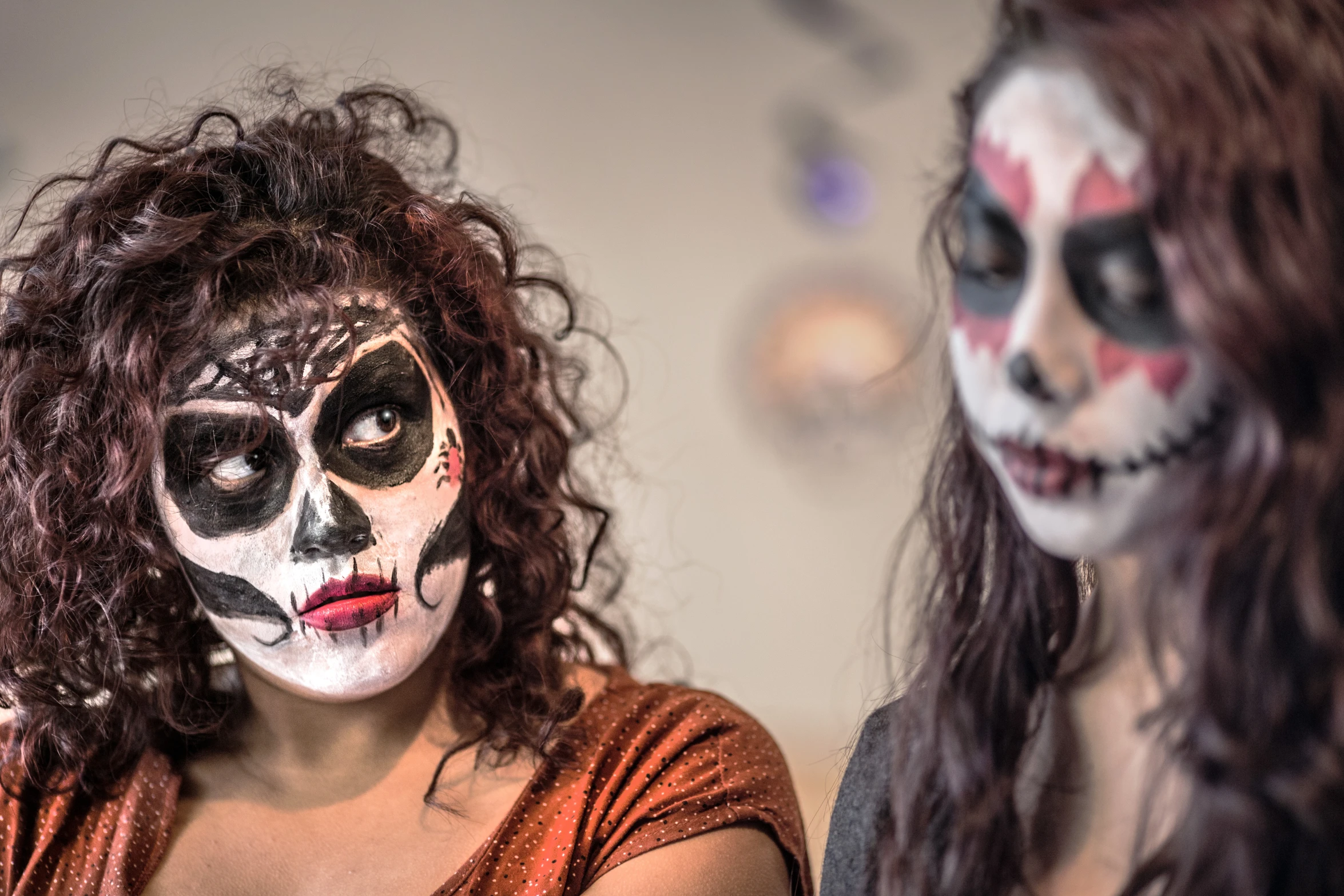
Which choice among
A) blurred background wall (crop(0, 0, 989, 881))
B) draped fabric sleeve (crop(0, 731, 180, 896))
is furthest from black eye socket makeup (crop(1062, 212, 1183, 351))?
blurred background wall (crop(0, 0, 989, 881))

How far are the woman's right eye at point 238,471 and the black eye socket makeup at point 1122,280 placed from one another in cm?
68

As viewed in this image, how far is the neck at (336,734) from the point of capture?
3.78 ft

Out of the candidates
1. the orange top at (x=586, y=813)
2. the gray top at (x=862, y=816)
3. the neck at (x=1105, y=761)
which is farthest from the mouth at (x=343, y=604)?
the neck at (x=1105, y=761)

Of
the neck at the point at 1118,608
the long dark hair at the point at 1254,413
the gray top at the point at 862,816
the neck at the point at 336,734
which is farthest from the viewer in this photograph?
the neck at the point at 336,734

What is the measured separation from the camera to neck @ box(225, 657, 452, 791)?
1152mm

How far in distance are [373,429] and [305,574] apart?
5.1 inches

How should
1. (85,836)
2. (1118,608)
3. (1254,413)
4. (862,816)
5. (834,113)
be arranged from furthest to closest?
(834,113) → (85,836) → (862,816) → (1118,608) → (1254,413)

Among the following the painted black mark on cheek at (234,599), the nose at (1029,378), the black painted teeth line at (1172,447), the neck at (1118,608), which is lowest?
the painted black mark on cheek at (234,599)

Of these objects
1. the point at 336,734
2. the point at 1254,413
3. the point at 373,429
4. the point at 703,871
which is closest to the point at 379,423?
the point at 373,429

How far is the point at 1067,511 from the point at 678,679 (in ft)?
4.91

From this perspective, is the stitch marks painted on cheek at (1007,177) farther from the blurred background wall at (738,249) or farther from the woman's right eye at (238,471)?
the blurred background wall at (738,249)

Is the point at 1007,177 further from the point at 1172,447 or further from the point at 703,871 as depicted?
the point at 703,871

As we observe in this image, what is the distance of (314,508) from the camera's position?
1007 mm

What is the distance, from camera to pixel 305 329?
1028 millimetres
